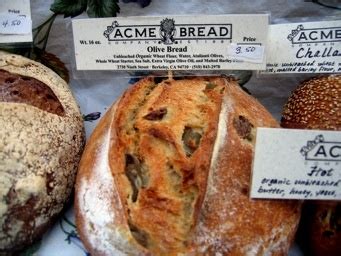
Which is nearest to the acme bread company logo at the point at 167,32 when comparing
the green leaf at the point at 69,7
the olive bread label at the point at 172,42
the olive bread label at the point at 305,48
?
the olive bread label at the point at 172,42

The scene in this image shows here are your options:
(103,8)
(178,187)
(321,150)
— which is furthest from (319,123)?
(103,8)

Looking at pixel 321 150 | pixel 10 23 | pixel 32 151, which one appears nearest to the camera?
pixel 321 150

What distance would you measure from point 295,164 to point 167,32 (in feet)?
1.29

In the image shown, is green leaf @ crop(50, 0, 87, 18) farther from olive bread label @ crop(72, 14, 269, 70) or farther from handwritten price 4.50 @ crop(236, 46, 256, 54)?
handwritten price 4.50 @ crop(236, 46, 256, 54)

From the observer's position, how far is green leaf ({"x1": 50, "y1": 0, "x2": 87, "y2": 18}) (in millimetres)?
1298

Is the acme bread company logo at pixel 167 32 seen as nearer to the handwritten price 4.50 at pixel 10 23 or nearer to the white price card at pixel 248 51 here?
the white price card at pixel 248 51

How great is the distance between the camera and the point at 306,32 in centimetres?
109

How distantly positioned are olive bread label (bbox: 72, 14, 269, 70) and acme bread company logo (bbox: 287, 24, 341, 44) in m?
0.08

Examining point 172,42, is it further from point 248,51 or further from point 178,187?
point 178,187

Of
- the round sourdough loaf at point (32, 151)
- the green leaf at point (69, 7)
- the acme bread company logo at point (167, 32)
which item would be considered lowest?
the round sourdough loaf at point (32, 151)

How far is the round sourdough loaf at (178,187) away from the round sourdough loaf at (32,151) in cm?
8

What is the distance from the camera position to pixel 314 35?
3.58ft

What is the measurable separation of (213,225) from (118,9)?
2.06 feet

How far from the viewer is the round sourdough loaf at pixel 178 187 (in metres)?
0.92
